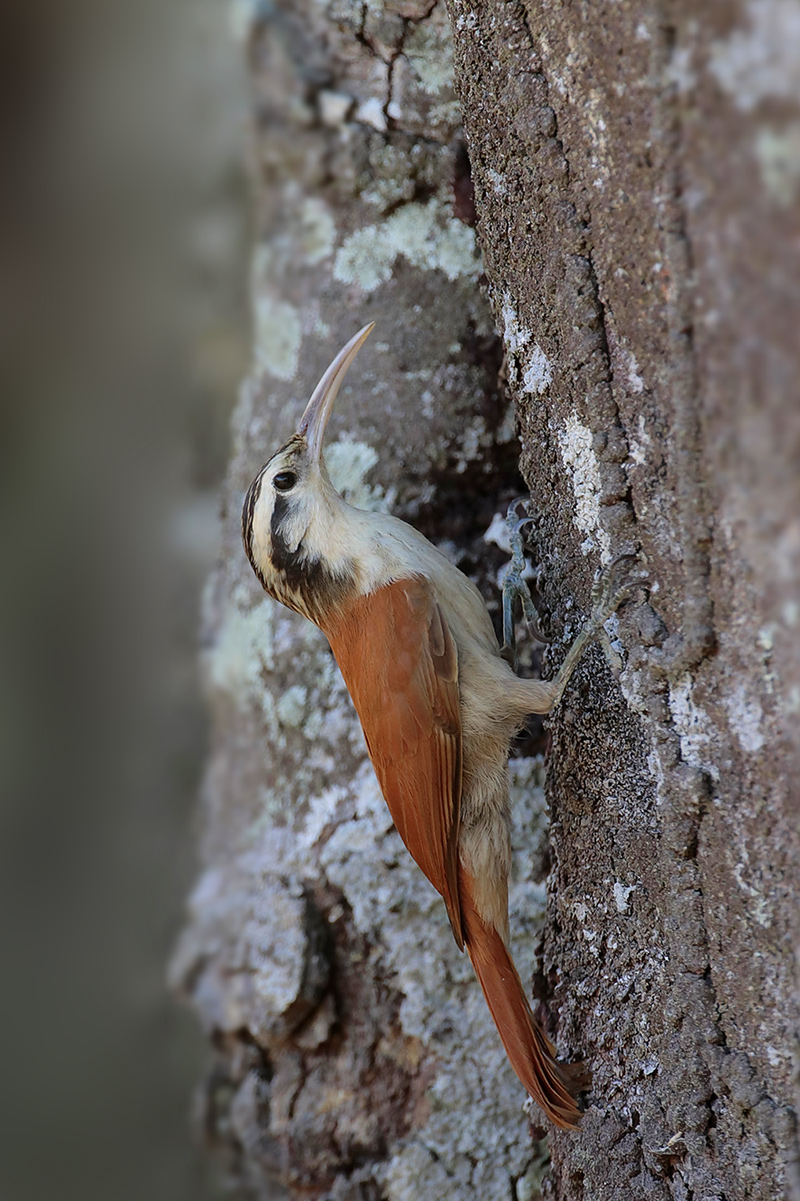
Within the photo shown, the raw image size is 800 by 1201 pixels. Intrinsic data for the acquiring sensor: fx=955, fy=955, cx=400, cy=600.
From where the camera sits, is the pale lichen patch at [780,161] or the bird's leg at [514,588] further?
the bird's leg at [514,588]

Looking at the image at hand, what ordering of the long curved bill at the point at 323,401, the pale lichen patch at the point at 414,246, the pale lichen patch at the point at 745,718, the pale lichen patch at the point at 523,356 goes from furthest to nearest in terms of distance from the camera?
1. the pale lichen patch at the point at 414,246
2. the long curved bill at the point at 323,401
3. the pale lichen patch at the point at 523,356
4. the pale lichen patch at the point at 745,718

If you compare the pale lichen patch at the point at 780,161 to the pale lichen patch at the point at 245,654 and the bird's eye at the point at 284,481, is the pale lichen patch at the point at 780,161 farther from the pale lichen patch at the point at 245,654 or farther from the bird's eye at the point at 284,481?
the pale lichen patch at the point at 245,654

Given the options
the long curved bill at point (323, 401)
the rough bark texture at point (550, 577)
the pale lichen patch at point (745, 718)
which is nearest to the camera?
the rough bark texture at point (550, 577)

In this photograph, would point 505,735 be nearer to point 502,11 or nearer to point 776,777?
point 776,777

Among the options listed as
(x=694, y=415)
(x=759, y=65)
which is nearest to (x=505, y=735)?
(x=694, y=415)

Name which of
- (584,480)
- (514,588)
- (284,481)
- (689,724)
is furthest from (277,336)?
(689,724)

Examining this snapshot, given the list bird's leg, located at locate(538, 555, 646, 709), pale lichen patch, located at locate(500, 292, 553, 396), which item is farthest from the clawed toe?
pale lichen patch, located at locate(500, 292, 553, 396)

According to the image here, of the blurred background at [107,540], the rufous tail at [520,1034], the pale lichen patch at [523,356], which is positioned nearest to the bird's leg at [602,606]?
the pale lichen patch at [523,356]

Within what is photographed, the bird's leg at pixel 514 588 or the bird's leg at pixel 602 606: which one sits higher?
the bird's leg at pixel 514 588
